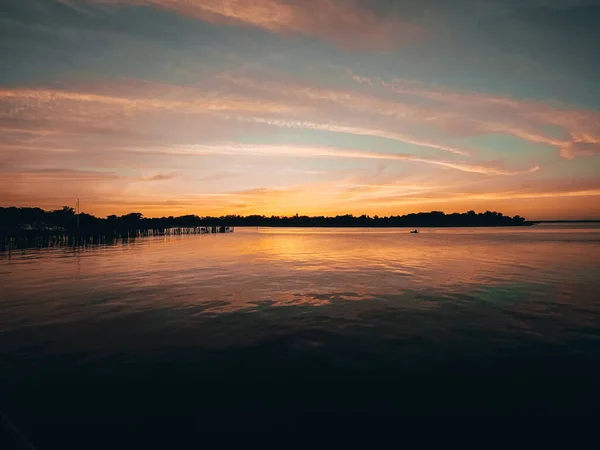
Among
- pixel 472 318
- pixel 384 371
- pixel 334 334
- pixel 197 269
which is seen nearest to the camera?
pixel 384 371

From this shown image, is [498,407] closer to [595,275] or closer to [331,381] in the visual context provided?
[331,381]

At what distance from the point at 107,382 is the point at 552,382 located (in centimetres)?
1216

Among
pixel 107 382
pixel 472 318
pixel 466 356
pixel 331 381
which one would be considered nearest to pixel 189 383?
pixel 107 382

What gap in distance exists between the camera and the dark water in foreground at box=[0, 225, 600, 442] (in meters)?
7.05

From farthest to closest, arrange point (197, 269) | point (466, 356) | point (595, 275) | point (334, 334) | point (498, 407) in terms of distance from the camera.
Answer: point (197, 269), point (595, 275), point (334, 334), point (466, 356), point (498, 407)

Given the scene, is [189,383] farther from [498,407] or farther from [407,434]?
[498,407]

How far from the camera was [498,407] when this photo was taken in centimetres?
720

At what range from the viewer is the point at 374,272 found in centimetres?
2759

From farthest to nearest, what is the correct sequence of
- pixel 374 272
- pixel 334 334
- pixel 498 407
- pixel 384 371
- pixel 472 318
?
1. pixel 374 272
2. pixel 472 318
3. pixel 334 334
4. pixel 384 371
5. pixel 498 407

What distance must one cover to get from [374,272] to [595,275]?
17.8 m

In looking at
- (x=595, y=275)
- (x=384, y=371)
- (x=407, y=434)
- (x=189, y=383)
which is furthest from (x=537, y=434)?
(x=595, y=275)

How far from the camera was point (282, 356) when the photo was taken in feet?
32.7

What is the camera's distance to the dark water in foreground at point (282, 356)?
7051mm

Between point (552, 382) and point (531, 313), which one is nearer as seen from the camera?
point (552, 382)
